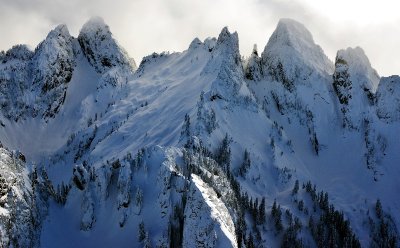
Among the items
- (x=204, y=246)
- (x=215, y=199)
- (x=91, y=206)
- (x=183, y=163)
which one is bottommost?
(x=204, y=246)

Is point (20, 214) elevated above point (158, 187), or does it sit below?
below

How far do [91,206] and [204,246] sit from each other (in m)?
55.8

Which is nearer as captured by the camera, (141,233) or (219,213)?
(219,213)

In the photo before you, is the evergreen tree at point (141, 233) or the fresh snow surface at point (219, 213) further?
the evergreen tree at point (141, 233)

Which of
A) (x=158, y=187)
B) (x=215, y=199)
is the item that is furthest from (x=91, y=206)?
(x=215, y=199)

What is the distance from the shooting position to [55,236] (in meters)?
140

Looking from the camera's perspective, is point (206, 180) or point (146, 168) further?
point (146, 168)

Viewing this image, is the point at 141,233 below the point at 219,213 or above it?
above

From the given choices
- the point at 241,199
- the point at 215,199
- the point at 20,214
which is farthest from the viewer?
the point at 241,199

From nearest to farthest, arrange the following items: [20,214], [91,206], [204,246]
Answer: [204,246] < [20,214] < [91,206]

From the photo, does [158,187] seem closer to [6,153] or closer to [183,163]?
[183,163]

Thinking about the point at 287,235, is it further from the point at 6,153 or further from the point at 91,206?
the point at 6,153

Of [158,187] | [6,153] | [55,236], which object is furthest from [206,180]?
[6,153]

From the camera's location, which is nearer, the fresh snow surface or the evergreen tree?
the fresh snow surface
